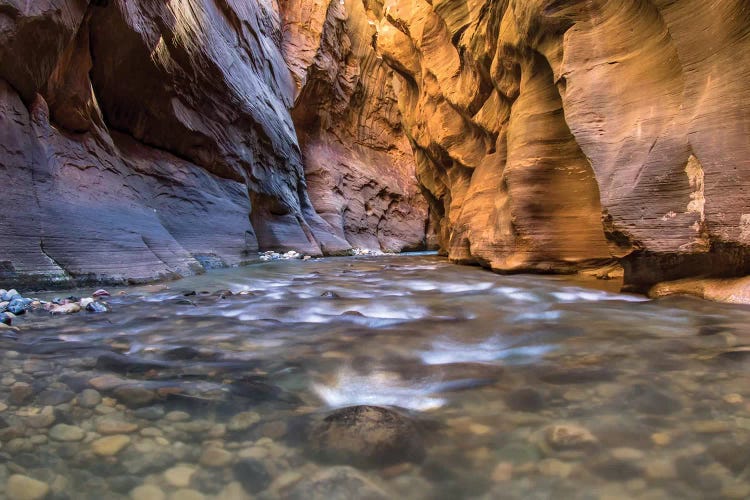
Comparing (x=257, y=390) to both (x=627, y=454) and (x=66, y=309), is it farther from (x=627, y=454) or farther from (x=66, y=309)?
(x=66, y=309)

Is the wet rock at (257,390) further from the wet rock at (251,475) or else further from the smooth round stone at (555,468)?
the smooth round stone at (555,468)

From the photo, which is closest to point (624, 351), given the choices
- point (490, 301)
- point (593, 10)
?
point (490, 301)

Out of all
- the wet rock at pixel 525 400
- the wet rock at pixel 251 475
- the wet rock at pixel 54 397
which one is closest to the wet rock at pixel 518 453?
the wet rock at pixel 525 400

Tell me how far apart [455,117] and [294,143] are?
8097mm

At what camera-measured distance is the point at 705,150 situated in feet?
11.0

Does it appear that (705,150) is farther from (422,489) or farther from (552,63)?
(422,489)

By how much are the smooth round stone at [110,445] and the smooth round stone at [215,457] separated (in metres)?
0.24

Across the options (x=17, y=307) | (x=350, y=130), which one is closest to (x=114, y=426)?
(x=17, y=307)

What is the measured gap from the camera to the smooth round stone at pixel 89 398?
4.74 ft

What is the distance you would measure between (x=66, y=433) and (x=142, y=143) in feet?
28.2

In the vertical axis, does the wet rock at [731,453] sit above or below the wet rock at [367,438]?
above

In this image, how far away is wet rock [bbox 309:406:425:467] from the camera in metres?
1.16

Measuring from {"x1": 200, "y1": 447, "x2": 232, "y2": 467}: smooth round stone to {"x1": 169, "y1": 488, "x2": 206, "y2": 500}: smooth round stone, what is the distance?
11cm

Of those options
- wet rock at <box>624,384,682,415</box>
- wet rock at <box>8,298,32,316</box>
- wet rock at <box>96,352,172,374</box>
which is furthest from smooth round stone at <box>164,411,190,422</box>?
wet rock at <box>8,298,32,316</box>
